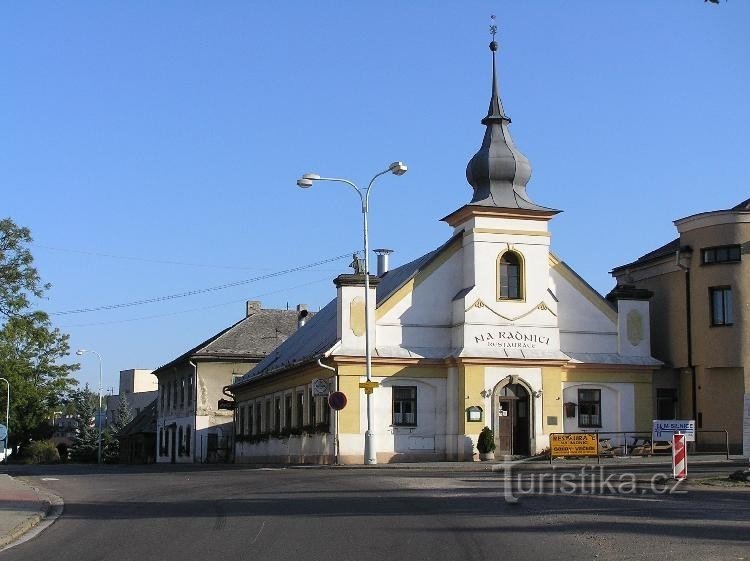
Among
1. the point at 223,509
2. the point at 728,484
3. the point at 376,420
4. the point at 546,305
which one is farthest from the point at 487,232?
the point at 223,509

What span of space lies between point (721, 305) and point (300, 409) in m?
17.5

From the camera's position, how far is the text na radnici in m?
41.5

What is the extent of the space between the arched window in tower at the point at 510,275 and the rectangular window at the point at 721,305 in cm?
710

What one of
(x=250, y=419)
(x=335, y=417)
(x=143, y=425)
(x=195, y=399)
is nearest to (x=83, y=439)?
(x=143, y=425)

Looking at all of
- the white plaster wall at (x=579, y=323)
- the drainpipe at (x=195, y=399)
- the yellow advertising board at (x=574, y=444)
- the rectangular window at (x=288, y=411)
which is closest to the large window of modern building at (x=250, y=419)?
the rectangular window at (x=288, y=411)

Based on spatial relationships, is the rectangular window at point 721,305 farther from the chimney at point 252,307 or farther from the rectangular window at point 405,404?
the chimney at point 252,307

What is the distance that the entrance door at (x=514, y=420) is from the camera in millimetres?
41250

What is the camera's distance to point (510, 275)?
4247 centimetres

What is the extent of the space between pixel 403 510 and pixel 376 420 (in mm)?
23839

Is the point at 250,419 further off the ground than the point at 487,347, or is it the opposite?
the point at 487,347

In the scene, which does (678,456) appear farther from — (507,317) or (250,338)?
(250,338)

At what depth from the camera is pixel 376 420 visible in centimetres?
4094

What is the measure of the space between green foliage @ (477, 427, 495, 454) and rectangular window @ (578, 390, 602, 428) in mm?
5095

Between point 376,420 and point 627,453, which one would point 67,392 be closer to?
point 376,420
